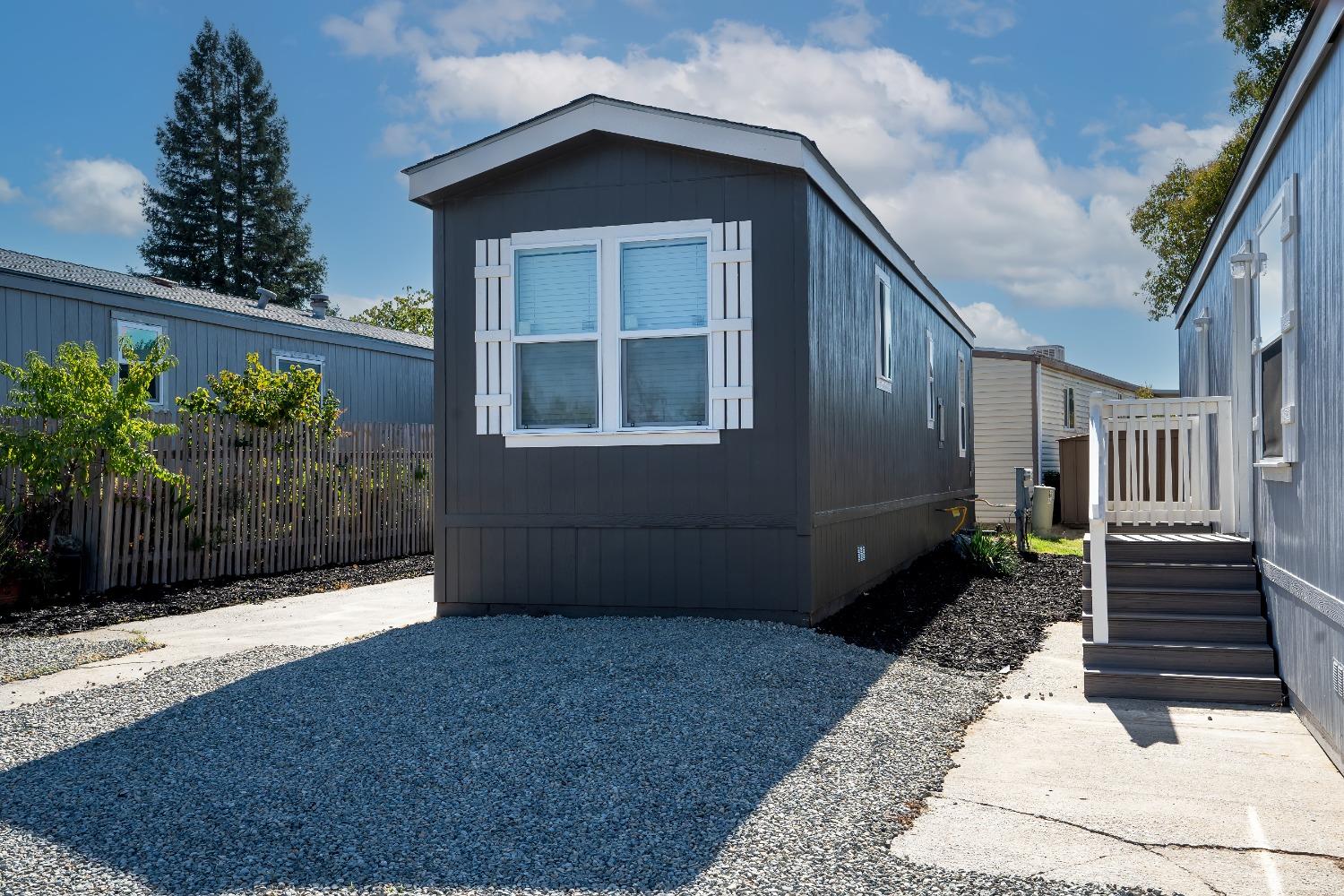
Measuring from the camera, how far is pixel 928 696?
552 centimetres

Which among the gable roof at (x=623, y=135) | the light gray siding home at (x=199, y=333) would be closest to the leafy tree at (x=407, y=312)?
the light gray siding home at (x=199, y=333)

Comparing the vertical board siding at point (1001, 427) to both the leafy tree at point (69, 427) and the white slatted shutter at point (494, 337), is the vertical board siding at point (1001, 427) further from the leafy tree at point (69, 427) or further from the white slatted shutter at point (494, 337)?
the leafy tree at point (69, 427)

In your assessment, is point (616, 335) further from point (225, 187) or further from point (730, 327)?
point (225, 187)

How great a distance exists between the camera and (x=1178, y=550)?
22.1 feet

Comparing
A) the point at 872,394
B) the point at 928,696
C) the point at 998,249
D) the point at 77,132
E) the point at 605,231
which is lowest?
the point at 928,696

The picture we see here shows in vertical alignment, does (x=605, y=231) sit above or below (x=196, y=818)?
above

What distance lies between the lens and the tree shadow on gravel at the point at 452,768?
3176mm

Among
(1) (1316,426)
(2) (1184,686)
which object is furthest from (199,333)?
(1) (1316,426)

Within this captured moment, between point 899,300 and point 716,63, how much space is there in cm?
333

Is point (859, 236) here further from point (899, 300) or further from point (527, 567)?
point (527, 567)

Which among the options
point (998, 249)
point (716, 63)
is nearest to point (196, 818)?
point (716, 63)

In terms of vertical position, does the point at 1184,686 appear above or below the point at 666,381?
below

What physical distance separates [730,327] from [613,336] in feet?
2.66

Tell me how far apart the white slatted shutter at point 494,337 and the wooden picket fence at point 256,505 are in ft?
12.5
